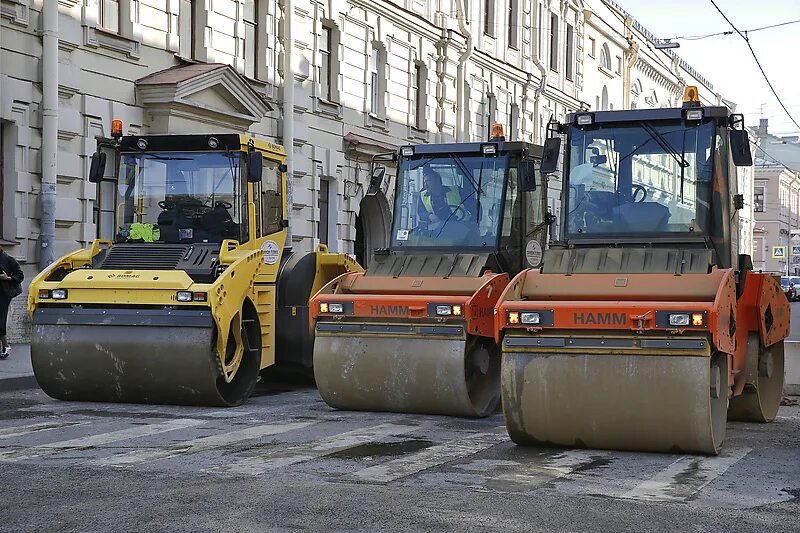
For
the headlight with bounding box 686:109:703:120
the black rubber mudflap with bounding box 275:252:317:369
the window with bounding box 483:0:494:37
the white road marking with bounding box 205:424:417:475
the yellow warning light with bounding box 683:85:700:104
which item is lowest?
the white road marking with bounding box 205:424:417:475

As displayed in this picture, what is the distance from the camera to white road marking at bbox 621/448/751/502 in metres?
8.00

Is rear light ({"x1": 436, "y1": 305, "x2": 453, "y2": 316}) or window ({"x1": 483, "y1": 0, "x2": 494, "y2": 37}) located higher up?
window ({"x1": 483, "y1": 0, "x2": 494, "y2": 37})

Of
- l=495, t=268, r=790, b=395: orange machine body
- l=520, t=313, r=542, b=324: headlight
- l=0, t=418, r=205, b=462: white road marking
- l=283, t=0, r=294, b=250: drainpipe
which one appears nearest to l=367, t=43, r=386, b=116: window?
l=283, t=0, r=294, b=250: drainpipe

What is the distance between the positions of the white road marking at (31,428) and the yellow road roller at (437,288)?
7.84 feet

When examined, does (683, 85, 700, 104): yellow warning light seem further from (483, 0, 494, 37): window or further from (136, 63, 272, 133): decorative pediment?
(483, 0, 494, 37): window

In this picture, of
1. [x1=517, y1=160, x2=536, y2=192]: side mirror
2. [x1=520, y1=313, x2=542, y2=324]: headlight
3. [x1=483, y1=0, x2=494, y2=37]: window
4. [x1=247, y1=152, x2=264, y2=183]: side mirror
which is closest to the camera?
[x1=520, y1=313, x2=542, y2=324]: headlight

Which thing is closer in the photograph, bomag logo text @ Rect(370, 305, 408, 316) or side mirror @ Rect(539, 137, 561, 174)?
side mirror @ Rect(539, 137, 561, 174)

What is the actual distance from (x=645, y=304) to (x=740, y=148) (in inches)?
92.4

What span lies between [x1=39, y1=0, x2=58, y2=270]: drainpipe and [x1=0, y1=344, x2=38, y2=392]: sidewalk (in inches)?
77.7

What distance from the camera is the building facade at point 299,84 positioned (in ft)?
62.7

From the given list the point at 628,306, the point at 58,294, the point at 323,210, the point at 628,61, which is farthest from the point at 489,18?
the point at 628,306

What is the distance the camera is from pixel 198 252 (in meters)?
13.2

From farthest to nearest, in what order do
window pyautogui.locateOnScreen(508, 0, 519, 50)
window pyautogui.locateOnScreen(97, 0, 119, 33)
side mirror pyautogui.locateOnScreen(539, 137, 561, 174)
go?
window pyautogui.locateOnScreen(508, 0, 519, 50) → window pyautogui.locateOnScreen(97, 0, 119, 33) → side mirror pyautogui.locateOnScreen(539, 137, 561, 174)

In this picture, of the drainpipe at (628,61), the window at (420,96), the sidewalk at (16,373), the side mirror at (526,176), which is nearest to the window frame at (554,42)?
the drainpipe at (628,61)
